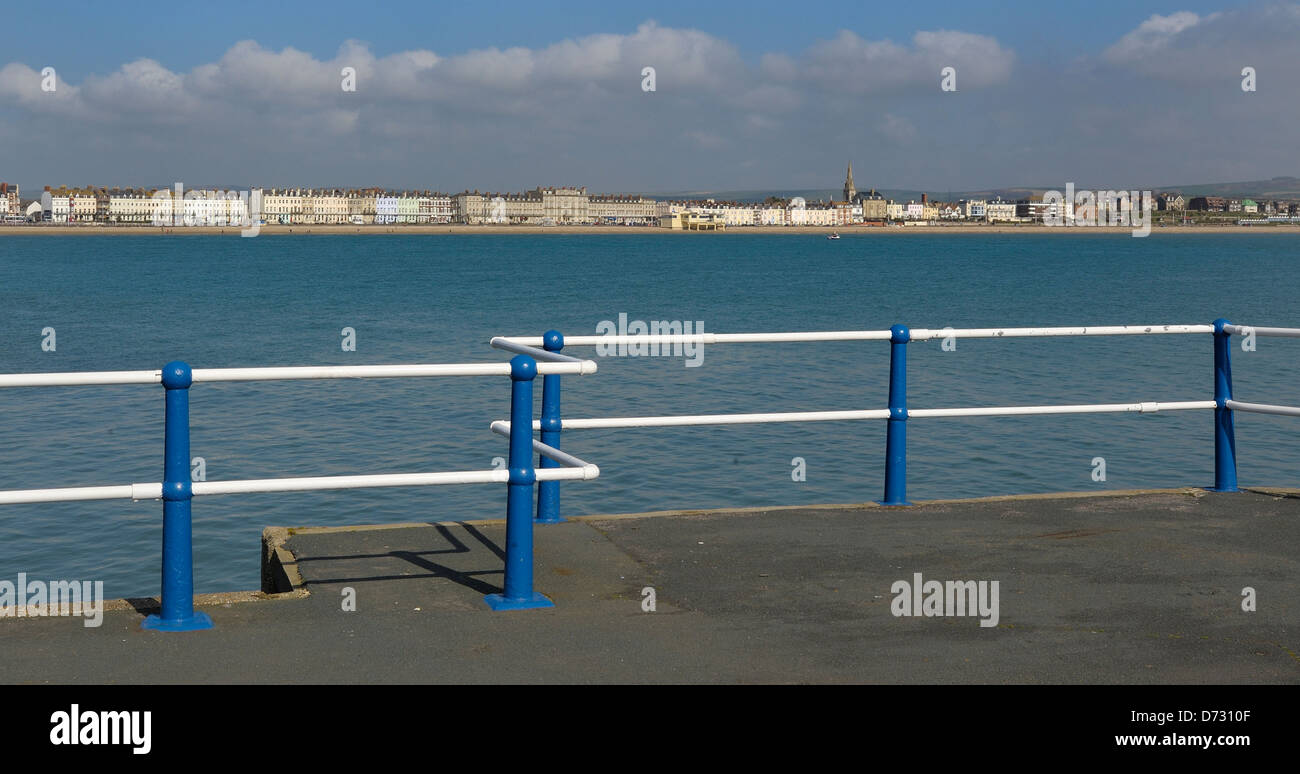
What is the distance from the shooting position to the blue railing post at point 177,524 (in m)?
5.47

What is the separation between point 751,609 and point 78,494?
9.15ft

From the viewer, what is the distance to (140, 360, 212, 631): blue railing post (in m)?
5.47

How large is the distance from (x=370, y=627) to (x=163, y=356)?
34.1 meters

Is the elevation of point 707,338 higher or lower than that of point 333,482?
higher

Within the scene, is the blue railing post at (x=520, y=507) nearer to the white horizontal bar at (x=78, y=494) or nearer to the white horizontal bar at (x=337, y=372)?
the white horizontal bar at (x=337, y=372)

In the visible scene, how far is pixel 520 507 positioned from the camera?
5.94 m

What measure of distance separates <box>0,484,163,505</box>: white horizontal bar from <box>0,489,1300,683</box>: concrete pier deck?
54 cm

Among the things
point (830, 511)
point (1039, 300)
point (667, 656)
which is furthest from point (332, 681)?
point (1039, 300)

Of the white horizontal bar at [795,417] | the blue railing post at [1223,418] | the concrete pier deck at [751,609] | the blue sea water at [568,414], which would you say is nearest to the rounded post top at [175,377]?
the concrete pier deck at [751,609]

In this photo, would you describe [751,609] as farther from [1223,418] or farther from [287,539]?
[1223,418]

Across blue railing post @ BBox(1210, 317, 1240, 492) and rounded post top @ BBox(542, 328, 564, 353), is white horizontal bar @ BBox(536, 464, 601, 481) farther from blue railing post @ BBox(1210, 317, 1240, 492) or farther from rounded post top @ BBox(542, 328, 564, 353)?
blue railing post @ BBox(1210, 317, 1240, 492)

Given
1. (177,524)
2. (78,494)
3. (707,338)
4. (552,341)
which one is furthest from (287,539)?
(707,338)
